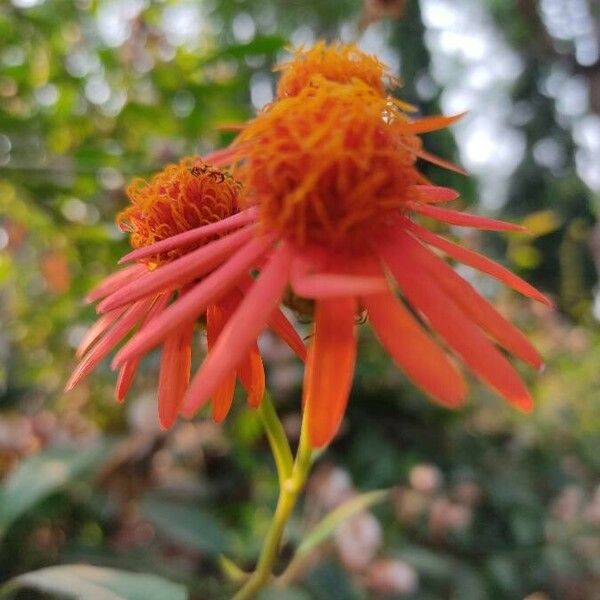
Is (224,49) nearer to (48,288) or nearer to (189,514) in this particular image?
(48,288)

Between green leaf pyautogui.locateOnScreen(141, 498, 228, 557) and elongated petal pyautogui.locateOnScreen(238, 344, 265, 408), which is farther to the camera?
green leaf pyautogui.locateOnScreen(141, 498, 228, 557)

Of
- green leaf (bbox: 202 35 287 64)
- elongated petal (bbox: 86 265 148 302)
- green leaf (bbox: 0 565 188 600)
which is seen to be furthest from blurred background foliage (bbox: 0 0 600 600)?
elongated petal (bbox: 86 265 148 302)

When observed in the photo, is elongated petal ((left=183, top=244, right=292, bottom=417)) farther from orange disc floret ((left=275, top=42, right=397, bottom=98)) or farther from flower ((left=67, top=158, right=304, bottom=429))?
orange disc floret ((left=275, top=42, right=397, bottom=98))

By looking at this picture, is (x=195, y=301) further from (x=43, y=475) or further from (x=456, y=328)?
(x=43, y=475)

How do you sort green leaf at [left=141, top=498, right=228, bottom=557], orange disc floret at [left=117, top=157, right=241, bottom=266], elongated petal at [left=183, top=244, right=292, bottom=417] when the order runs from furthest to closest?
green leaf at [left=141, top=498, right=228, bottom=557], orange disc floret at [left=117, top=157, right=241, bottom=266], elongated petal at [left=183, top=244, right=292, bottom=417]

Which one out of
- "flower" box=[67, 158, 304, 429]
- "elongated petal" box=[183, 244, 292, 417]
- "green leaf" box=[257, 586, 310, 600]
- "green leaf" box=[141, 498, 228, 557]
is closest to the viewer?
"elongated petal" box=[183, 244, 292, 417]

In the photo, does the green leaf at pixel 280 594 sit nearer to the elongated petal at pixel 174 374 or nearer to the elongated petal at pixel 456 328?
the elongated petal at pixel 174 374

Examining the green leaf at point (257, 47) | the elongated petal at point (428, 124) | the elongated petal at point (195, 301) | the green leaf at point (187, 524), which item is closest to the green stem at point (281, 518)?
the elongated petal at point (195, 301)
